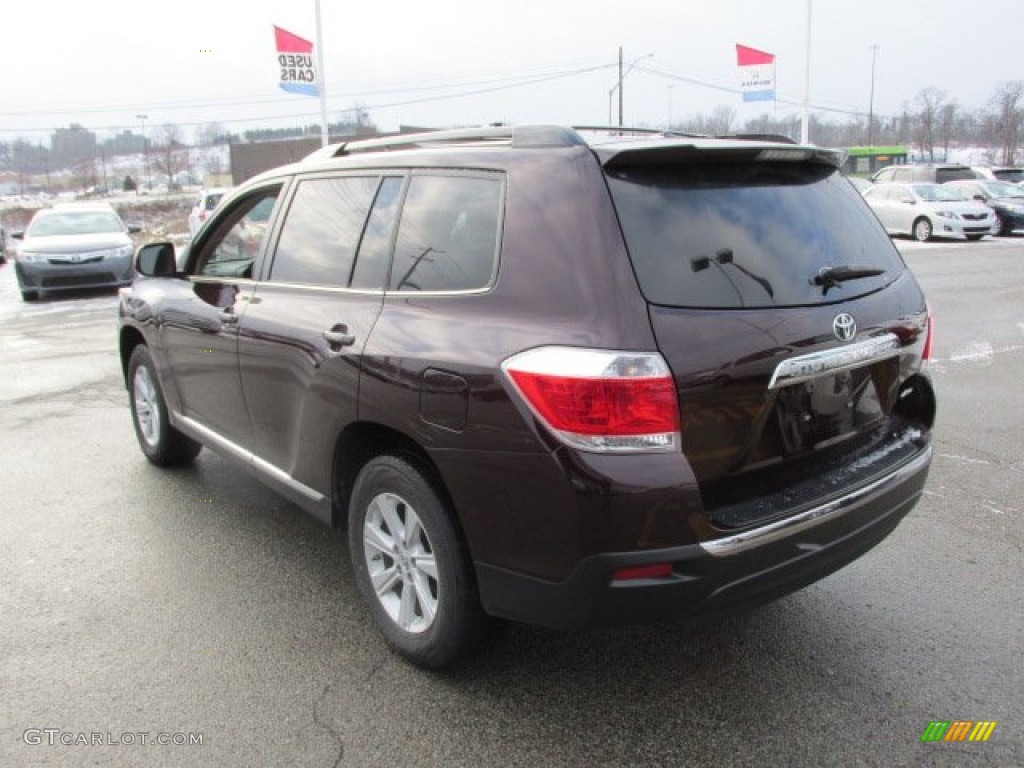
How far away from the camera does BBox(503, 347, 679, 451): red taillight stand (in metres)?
2.31

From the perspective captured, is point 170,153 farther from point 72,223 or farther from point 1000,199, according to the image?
point 1000,199

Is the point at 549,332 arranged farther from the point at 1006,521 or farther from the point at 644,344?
the point at 1006,521

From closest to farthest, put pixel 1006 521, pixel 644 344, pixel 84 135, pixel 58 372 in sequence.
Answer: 1. pixel 644 344
2. pixel 1006 521
3. pixel 58 372
4. pixel 84 135

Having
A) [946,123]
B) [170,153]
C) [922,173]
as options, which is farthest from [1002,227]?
[170,153]

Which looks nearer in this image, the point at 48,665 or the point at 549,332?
the point at 549,332

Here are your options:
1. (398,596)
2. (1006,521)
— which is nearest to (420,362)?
(398,596)

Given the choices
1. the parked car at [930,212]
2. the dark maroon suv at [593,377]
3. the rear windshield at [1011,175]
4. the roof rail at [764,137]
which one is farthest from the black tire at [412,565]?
the rear windshield at [1011,175]

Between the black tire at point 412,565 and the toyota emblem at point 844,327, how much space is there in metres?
1.40

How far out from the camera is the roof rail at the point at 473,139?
106 inches

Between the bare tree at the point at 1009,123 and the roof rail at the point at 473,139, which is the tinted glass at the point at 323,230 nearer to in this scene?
the roof rail at the point at 473,139

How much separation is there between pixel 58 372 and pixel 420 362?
7001 millimetres

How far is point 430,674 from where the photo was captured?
9.82 feet

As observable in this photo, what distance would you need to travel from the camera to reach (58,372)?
27.3 ft

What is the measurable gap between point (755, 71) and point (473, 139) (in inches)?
1042
